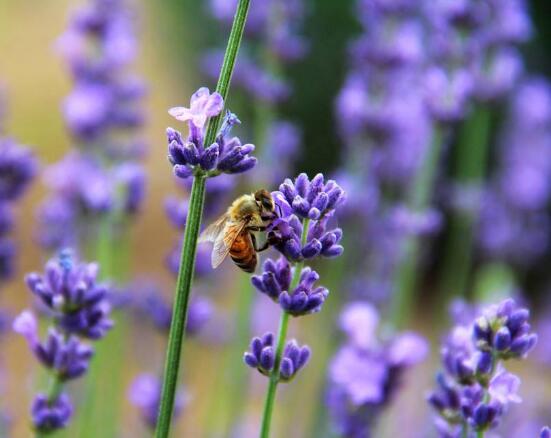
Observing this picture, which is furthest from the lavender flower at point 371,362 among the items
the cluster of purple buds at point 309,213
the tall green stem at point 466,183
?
the tall green stem at point 466,183

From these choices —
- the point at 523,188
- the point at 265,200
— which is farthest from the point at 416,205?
the point at 265,200

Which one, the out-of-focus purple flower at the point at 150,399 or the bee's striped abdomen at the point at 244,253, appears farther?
the out-of-focus purple flower at the point at 150,399

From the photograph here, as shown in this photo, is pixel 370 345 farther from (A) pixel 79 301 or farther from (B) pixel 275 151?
(B) pixel 275 151

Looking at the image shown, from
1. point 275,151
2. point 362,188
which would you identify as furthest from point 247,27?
point 362,188

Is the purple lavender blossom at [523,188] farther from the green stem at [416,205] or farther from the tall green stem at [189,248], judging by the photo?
the tall green stem at [189,248]

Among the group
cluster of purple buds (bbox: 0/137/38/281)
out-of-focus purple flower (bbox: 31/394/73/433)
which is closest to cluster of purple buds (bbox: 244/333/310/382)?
out-of-focus purple flower (bbox: 31/394/73/433)
